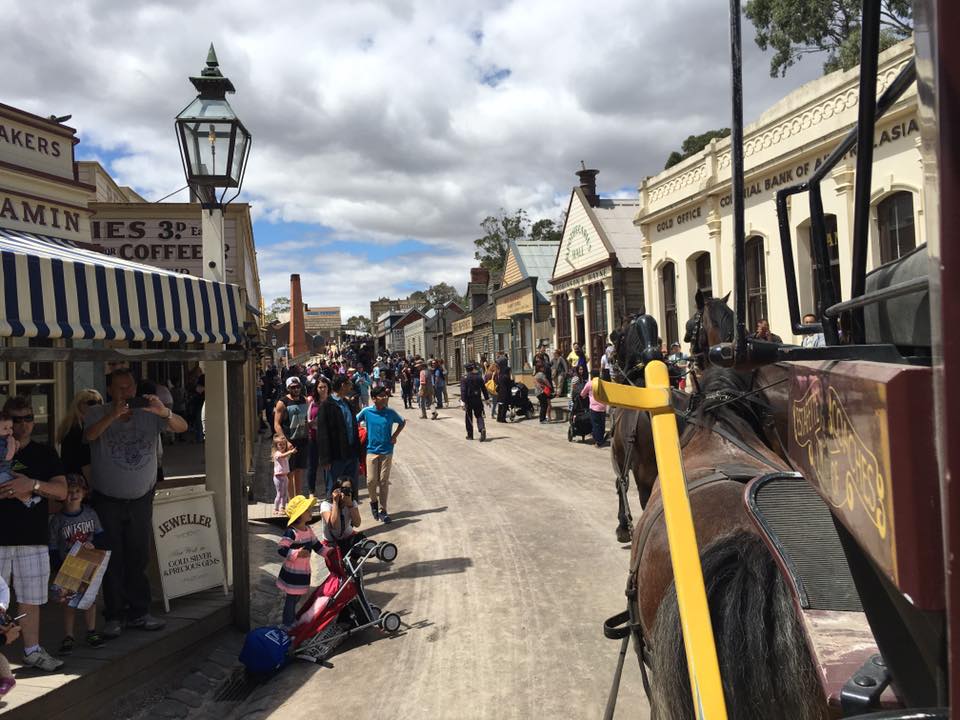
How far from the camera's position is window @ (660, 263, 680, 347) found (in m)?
18.7

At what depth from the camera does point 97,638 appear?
14.3 feet

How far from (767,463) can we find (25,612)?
410 cm

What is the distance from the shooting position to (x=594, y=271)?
23750mm

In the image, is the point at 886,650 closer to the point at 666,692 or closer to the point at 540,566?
the point at 666,692

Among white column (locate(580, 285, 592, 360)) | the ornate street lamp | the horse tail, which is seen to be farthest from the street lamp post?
white column (locate(580, 285, 592, 360))

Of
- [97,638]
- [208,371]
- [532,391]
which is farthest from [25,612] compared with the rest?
[532,391]

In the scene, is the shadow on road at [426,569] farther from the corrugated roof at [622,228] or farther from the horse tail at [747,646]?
the corrugated roof at [622,228]

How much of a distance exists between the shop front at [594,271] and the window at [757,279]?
19.9 feet

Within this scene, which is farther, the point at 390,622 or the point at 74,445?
the point at 390,622

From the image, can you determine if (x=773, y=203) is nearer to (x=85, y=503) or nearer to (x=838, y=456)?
(x=85, y=503)

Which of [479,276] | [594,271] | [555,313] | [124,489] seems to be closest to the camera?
[124,489]

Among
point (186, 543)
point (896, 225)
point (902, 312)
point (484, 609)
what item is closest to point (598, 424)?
point (896, 225)

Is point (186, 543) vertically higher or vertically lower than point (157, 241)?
lower

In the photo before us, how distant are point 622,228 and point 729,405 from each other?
2130 cm
